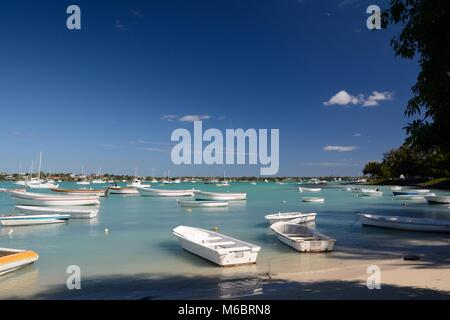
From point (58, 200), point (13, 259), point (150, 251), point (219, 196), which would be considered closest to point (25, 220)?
point (150, 251)

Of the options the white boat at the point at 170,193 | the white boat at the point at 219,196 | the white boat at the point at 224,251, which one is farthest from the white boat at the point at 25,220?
the white boat at the point at 170,193

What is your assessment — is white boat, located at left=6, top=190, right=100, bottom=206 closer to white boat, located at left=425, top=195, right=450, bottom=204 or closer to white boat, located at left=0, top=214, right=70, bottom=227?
white boat, located at left=0, top=214, right=70, bottom=227

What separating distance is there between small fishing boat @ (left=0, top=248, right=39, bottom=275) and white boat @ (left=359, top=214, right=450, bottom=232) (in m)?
26.1

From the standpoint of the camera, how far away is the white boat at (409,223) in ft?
89.1

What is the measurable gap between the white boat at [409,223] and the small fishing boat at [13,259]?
26.1 m

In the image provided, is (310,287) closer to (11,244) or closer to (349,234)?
(349,234)

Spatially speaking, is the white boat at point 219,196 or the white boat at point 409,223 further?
the white boat at point 219,196

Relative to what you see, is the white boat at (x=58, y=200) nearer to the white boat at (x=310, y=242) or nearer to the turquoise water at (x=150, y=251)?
the turquoise water at (x=150, y=251)

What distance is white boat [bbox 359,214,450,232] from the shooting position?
2717 centimetres

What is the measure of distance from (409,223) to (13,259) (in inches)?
1092

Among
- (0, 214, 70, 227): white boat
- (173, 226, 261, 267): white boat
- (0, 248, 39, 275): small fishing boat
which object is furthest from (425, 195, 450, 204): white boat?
(0, 248, 39, 275): small fishing boat

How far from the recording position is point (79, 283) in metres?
14.4

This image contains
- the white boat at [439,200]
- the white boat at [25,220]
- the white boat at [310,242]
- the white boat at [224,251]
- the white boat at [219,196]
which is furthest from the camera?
the white boat at [219,196]
